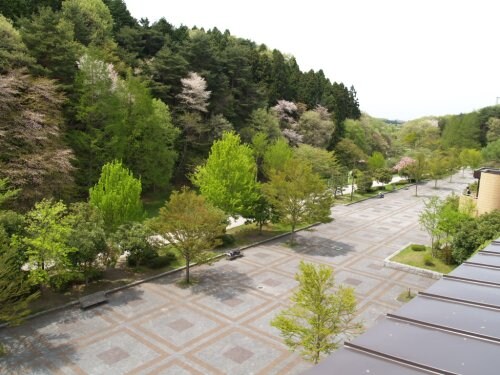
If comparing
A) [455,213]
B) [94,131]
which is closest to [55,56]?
[94,131]

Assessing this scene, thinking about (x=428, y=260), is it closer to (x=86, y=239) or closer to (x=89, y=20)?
(x=86, y=239)

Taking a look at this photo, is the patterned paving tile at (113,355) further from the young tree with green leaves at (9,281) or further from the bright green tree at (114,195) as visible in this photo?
the bright green tree at (114,195)

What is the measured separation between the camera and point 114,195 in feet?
78.8

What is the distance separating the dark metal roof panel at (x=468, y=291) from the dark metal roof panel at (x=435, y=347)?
6.07 feet

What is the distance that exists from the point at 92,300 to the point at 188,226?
675 cm

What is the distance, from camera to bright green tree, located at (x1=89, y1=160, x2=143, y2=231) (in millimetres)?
24000

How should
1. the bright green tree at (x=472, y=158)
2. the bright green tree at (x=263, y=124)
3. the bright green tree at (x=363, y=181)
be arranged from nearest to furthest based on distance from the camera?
the bright green tree at (x=263, y=124), the bright green tree at (x=363, y=181), the bright green tree at (x=472, y=158)

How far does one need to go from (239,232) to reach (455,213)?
1829 centimetres

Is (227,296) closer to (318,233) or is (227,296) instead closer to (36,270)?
(36,270)

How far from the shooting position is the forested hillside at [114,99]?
26.4m

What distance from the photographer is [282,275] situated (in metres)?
25.8

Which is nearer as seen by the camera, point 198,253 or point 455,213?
point 198,253

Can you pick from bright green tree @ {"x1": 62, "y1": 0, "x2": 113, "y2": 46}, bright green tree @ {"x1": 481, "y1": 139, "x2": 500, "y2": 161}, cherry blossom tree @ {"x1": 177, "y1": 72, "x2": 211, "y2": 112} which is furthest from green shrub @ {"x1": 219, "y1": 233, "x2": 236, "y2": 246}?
bright green tree @ {"x1": 481, "y1": 139, "x2": 500, "y2": 161}

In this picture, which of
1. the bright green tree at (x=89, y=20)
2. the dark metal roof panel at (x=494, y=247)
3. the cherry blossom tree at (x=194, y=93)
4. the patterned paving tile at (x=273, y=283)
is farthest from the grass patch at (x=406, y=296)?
the bright green tree at (x=89, y=20)
